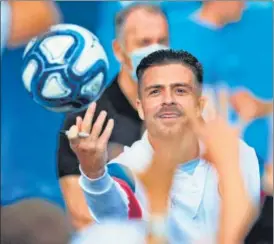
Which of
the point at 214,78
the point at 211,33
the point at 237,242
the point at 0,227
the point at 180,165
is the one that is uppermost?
the point at 211,33

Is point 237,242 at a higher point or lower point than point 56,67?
lower

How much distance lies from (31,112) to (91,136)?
25 centimetres

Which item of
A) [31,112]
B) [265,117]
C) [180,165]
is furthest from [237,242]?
[31,112]

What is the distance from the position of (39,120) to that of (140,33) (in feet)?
1.58

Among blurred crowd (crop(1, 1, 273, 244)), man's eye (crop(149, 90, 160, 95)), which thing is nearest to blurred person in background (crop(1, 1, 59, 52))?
blurred crowd (crop(1, 1, 273, 244))

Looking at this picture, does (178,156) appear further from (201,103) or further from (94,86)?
(94,86)

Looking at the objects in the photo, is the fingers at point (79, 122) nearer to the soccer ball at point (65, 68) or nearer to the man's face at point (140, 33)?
the soccer ball at point (65, 68)

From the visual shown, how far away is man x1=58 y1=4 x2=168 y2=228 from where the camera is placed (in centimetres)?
195

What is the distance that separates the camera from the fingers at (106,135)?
6.33 feet

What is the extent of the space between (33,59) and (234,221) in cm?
90

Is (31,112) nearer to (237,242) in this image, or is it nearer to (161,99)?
(161,99)

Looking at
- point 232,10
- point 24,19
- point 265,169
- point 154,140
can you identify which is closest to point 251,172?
point 265,169

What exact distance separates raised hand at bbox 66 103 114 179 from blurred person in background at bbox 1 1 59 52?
36cm

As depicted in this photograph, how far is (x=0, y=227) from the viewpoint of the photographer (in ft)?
6.48
